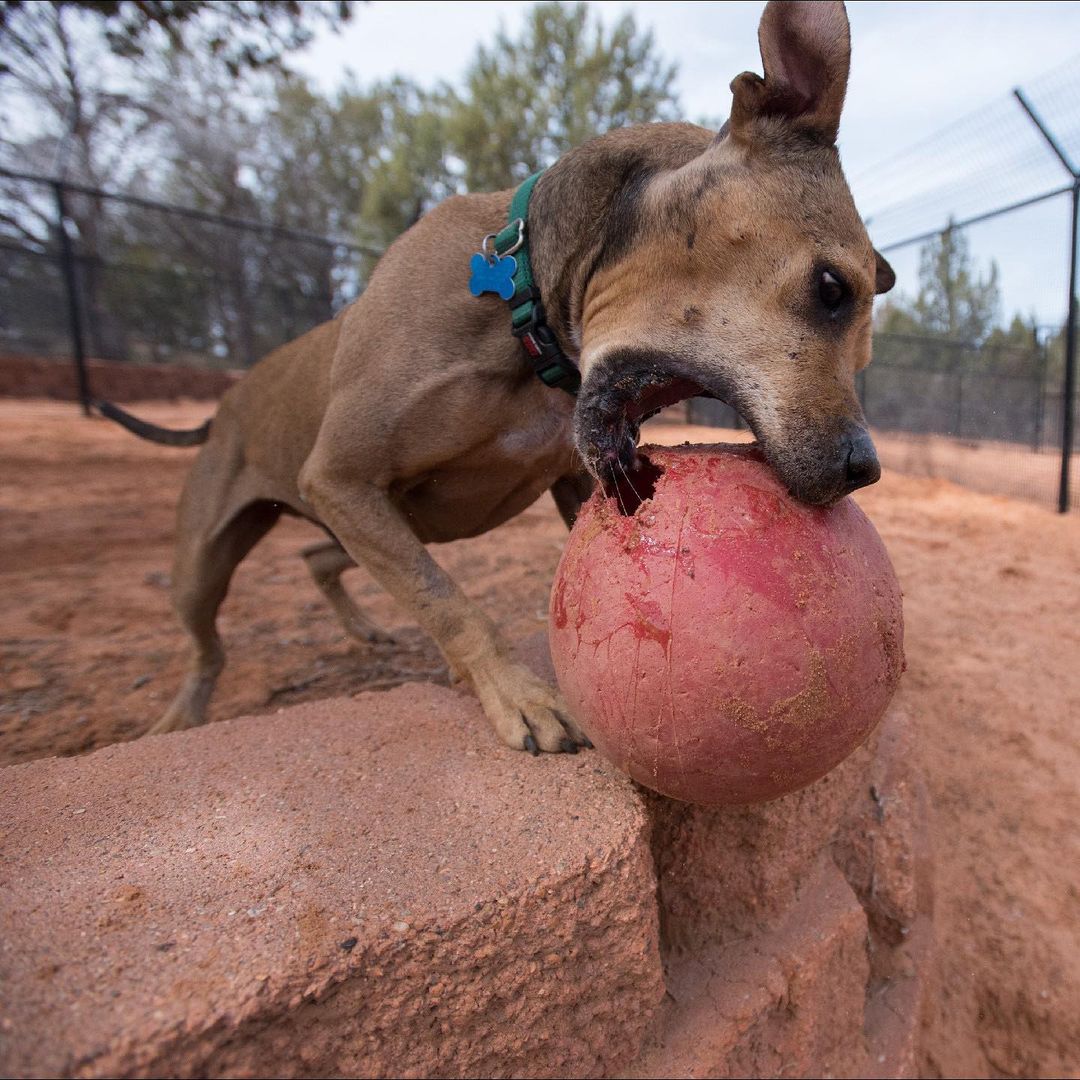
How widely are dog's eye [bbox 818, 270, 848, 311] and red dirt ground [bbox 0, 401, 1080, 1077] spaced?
31.8 inches

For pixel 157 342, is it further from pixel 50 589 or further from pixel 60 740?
pixel 60 740

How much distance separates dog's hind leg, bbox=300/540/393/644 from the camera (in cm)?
454

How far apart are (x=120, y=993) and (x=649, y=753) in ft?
3.56

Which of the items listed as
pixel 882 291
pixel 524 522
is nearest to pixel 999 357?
pixel 524 522

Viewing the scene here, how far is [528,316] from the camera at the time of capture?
7.93 ft

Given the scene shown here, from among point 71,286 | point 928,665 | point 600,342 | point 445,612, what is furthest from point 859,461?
point 71,286

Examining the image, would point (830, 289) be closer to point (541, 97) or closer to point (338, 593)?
point (338, 593)

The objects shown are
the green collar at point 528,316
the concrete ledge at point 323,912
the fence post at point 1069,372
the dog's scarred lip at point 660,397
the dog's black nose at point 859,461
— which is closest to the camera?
the concrete ledge at point 323,912

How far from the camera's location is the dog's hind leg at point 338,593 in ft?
14.9

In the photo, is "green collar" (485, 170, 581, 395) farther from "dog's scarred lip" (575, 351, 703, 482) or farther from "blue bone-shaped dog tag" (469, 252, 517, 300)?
"dog's scarred lip" (575, 351, 703, 482)

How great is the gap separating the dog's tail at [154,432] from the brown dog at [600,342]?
3.65 ft

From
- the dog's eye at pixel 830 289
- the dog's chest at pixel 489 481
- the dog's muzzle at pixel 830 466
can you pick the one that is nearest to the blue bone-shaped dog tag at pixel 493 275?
the dog's chest at pixel 489 481

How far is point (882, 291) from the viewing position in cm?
257

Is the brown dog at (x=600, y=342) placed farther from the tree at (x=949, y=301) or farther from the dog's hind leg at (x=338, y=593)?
the tree at (x=949, y=301)
